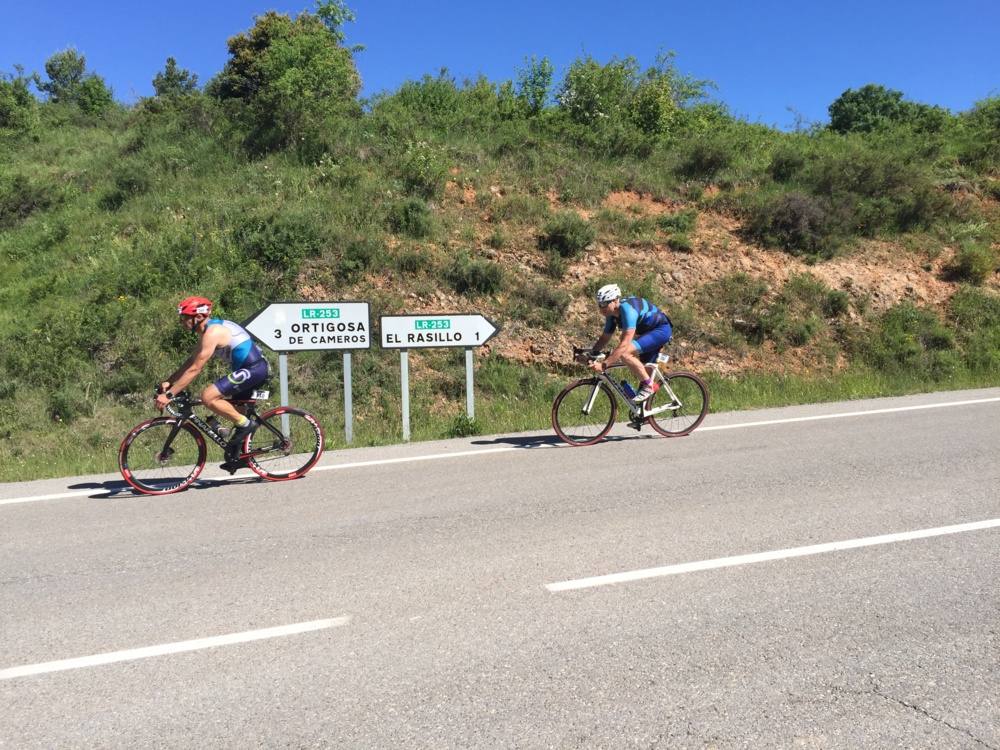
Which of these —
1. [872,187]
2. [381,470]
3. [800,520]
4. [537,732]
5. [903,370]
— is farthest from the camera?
[872,187]

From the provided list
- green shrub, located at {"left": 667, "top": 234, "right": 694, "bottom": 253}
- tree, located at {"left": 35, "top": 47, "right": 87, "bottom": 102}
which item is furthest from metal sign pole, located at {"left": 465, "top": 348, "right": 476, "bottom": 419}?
tree, located at {"left": 35, "top": 47, "right": 87, "bottom": 102}

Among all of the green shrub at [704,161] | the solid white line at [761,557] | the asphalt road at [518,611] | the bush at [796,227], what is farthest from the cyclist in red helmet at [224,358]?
the green shrub at [704,161]

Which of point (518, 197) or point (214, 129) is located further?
point (214, 129)

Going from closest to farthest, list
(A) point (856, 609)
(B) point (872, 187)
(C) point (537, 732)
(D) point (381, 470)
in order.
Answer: (C) point (537, 732), (A) point (856, 609), (D) point (381, 470), (B) point (872, 187)

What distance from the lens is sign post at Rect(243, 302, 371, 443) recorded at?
381 inches

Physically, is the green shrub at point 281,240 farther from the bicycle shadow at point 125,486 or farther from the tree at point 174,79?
the tree at point 174,79

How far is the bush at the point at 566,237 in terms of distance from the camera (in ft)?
53.9

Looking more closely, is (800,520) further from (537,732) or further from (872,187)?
(872,187)

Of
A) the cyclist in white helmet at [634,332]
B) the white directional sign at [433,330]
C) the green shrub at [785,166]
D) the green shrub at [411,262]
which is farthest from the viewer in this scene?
the green shrub at [785,166]

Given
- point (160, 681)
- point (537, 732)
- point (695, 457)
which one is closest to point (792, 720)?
point (537, 732)

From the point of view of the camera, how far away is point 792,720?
10.3 feet

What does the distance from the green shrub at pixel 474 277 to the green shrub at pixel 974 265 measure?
1060 centimetres

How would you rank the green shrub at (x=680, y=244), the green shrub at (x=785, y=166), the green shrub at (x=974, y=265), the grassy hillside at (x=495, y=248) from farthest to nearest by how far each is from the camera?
the green shrub at (x=785, y=166), the green shrub at (x=974, y=265), the green shrub at (x=680, y=244), the grassy hillside at (x=495, y=248)

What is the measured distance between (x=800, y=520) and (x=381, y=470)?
427 centimetres
